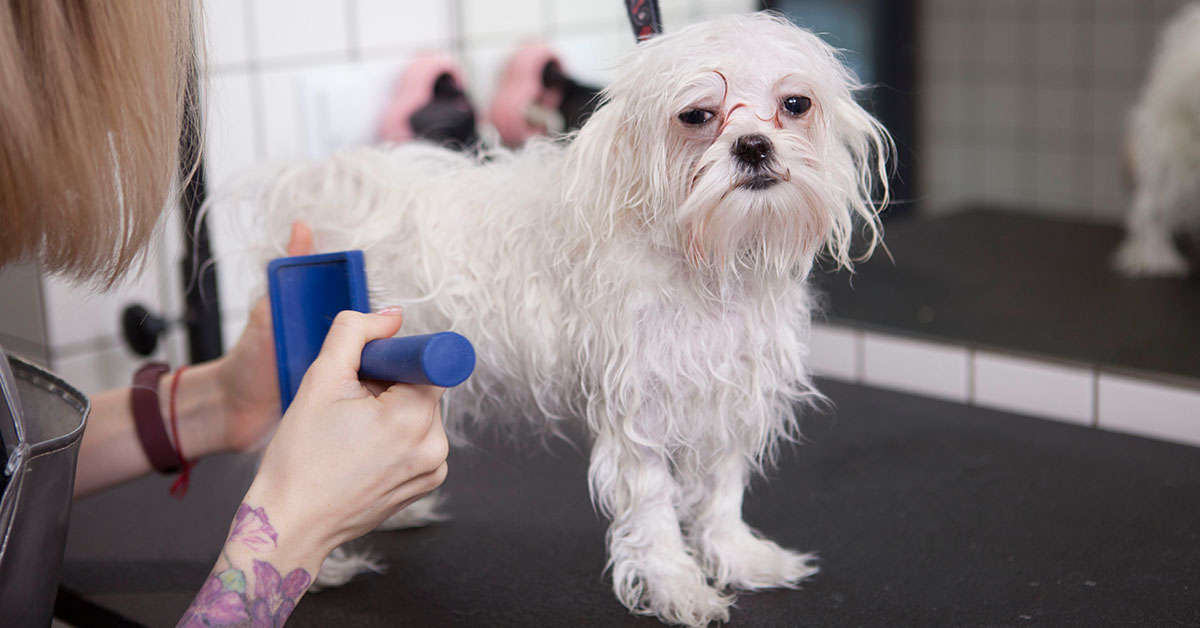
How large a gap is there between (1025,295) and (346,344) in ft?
3.07

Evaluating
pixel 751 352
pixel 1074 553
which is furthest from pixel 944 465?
pixel 751 352

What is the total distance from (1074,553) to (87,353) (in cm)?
88

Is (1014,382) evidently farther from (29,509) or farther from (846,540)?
(29,509)

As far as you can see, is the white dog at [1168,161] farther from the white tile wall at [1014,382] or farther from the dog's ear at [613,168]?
the dog's ear at [613,168]

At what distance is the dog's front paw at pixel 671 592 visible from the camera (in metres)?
0.59

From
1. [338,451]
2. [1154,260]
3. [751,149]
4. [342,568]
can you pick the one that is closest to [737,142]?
[751,149]

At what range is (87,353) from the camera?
40.9 inches

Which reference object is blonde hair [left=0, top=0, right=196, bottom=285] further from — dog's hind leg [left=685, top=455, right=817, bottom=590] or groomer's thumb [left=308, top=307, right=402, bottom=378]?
dog's hind leg [left=685, top=455, right=817, bottom=590]

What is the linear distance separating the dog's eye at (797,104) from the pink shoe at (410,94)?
65cm

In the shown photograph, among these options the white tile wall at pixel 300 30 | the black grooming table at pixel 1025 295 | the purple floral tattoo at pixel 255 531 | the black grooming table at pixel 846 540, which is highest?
the white tile wall at pixel 300 30

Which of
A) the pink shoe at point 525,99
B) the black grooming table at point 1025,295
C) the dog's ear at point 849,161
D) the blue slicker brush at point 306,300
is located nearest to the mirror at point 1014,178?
the black grooming table at point 1025,295

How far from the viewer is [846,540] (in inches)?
27.7

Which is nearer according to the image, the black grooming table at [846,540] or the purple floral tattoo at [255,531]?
the purple floral tattoo at [255,531]

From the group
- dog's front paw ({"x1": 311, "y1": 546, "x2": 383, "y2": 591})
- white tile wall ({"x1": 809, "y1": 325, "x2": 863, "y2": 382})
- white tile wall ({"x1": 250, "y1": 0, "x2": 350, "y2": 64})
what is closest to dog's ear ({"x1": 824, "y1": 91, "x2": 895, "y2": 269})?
dog's front paw ({"x1": 311, "y1": 546, "x2": 383, "y2": 591})
